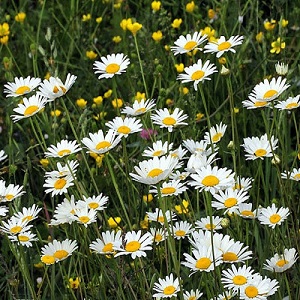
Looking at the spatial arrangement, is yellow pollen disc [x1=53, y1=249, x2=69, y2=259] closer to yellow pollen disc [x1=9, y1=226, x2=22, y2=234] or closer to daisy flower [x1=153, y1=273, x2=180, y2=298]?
yellow pollen disc [x1=9, y1=226, x2=22, y2=234]

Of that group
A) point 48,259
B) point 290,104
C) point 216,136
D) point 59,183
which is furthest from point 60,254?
point 290,104

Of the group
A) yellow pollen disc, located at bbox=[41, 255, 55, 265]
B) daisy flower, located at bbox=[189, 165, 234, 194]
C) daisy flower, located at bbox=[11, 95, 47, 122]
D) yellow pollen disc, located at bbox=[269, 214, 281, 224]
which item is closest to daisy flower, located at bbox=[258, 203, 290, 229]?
yellow pollen disc, located at bbox=[269, 214, 281, 224]

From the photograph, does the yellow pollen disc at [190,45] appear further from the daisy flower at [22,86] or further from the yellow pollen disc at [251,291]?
the yellow pollen disc at [251,291]

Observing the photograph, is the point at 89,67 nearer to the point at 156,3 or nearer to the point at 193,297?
the point at 156,3

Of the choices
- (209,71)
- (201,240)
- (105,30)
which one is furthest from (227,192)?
(105,30)

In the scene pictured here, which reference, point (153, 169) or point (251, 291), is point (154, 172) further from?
point (251, 291)

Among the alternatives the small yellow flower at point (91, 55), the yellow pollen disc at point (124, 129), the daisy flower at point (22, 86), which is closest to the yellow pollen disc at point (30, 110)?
the daisy flower at point (22, 86)

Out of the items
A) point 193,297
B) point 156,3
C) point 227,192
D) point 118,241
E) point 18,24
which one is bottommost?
point 193,297
